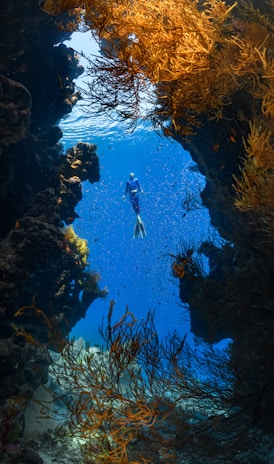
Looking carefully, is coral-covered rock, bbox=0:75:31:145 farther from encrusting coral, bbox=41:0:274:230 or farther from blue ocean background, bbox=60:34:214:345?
encrusting coral, bbox=41:0:274:230

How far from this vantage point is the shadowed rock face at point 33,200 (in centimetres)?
666

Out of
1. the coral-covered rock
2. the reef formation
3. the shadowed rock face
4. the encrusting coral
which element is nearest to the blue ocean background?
the encrusting coral

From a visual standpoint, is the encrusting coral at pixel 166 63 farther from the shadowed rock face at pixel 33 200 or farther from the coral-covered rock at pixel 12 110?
the coral-covered rock at pixel 12 110

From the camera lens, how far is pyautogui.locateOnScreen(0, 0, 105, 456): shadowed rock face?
666cm

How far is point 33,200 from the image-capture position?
8945mm

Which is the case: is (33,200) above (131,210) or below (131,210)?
below

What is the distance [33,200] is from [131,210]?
51.2 meters

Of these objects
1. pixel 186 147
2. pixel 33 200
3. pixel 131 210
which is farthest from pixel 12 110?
pixel 131 210

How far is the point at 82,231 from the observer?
65812mm

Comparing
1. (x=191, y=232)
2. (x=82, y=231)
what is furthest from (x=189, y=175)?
(x=82, y=231)

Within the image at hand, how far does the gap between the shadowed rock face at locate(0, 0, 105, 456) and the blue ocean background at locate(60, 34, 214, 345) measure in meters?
1.29

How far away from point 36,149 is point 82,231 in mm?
56370

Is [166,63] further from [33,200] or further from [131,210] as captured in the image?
[131,210]

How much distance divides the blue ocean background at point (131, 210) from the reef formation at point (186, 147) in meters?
0.97
